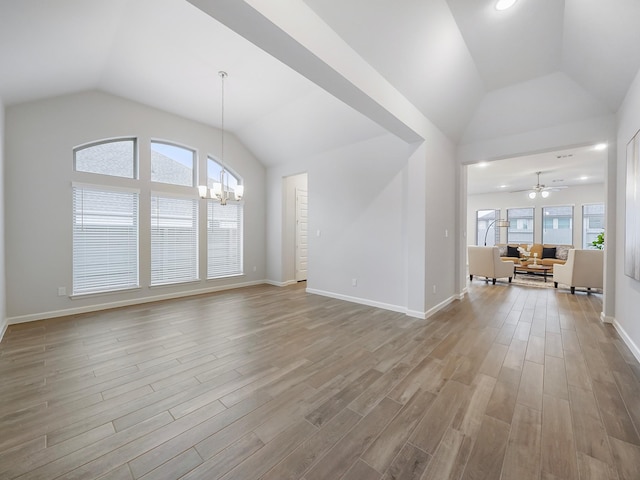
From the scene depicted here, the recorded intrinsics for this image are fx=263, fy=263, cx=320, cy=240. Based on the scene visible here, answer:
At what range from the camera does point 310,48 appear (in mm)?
1989

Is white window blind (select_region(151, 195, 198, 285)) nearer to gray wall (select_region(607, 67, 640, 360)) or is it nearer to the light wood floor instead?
the light wood floor

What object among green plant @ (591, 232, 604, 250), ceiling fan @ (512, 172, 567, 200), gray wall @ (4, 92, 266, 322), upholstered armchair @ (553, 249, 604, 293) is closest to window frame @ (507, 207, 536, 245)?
ceiling fan @ (512, 172, 567, 200)

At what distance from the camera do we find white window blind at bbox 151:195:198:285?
4820 millimetres

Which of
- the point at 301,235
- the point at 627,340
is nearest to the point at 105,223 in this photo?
the point at 301,235

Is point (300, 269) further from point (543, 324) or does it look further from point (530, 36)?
point (530, 36)

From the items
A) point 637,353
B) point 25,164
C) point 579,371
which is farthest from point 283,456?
point 25,164

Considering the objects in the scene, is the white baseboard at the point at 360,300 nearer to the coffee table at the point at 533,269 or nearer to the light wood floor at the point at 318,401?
the light wood floor at the point at 318,401

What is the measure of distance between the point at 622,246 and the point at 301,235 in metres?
5.48

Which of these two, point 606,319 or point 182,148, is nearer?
point 606,319

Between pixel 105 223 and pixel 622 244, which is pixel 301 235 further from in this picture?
pixel 622 244

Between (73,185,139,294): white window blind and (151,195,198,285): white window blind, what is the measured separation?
311 millimetres

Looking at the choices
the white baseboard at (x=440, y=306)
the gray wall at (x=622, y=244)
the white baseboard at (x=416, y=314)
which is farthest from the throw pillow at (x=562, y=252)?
the white baseboard at (x=416, y=314)

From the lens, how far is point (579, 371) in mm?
2324

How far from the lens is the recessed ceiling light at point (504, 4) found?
256 cm
